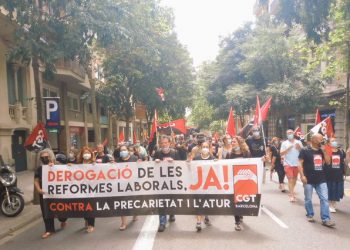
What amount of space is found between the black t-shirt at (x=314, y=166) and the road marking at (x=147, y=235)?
118 inches

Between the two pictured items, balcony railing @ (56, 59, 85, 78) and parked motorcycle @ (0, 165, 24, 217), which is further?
balcony railing @ (56, 59, 85, 78)

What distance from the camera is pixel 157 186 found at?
296 inches

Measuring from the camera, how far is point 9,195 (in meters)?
9.04

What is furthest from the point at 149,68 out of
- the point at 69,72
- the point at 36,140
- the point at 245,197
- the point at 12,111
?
the point at 245,197

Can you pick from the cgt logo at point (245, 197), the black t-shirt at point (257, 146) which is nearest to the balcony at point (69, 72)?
the black t-shirt at point (257, 146)

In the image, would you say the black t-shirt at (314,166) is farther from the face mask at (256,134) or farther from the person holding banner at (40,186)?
the person holding banner at (40,186)

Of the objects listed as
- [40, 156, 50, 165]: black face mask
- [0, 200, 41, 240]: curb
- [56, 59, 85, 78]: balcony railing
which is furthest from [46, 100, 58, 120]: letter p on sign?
[56, 59, 85, 78]: balcony railing

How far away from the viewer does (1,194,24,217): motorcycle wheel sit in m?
8.90

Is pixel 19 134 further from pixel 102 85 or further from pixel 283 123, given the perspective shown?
pixel 283 123

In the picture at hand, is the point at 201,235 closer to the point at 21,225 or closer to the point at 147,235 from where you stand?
the point at 147,235

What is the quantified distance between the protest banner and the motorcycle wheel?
1.90 m

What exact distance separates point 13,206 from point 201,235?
4.50 m

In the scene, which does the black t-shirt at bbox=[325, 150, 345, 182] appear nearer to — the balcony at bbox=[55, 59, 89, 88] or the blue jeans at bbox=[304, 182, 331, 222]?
the blue jeans at bbox=[304, 182, 331, 222]

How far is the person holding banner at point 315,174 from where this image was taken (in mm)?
7340
